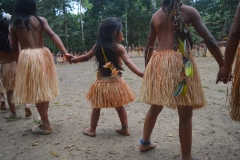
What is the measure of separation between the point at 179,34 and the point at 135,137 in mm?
1474

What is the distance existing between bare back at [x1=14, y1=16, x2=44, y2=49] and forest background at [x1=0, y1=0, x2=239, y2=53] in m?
20.0

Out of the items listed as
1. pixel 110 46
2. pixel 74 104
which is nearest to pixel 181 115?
pixel 110 46

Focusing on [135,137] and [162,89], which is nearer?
[162,89]

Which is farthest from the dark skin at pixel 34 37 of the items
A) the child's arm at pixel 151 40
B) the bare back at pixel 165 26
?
the bare back at pixel 165 26

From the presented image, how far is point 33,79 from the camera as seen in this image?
2.86 m

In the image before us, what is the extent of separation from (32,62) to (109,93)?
1.06m

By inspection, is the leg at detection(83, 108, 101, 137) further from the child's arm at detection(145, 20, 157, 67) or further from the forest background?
the forest background

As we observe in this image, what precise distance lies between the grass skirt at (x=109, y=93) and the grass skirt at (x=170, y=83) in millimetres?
751

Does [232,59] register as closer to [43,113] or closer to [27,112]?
[43,113]

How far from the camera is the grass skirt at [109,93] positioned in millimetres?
2787

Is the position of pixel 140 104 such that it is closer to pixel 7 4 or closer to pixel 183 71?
pixel 183 71

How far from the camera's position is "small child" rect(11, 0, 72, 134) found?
9.40 feet

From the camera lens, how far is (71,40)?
30688mm

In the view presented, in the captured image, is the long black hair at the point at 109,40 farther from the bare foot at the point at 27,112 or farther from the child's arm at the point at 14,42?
the bare foot at the point at 27,112
